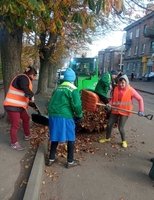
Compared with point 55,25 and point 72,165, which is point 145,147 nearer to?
point 72,165

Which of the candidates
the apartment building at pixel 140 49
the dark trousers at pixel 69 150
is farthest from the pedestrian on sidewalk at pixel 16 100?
the apartment building at pixel 140 49

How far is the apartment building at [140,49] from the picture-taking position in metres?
55.6

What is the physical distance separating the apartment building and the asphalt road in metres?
45.1

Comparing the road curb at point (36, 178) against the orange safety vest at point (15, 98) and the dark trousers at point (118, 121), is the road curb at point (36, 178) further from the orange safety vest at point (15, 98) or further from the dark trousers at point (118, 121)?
the dark trousers at point (118, 121)

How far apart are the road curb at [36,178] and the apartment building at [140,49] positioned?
152ft

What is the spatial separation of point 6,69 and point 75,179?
4860 mm

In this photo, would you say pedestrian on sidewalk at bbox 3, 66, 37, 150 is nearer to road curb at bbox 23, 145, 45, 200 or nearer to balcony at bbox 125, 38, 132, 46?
road curb at bbox 23, 145, 45, 200

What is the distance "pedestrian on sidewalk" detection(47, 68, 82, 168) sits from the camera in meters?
6.16

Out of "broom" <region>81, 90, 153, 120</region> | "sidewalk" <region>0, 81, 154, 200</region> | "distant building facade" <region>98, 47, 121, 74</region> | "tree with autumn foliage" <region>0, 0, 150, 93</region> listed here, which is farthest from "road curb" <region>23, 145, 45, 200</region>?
"distant building facade" <region>98, 47, 121, 74</region>

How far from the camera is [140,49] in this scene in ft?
203

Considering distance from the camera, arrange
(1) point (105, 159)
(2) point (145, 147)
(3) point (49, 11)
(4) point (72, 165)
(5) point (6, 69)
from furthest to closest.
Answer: (5) point (6, 69)
(2) point (145, 147)
(3) point (49, 11)
(1) point (105, 159)
(4) point (72, 165)

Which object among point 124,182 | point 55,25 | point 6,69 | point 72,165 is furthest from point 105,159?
point 6,69

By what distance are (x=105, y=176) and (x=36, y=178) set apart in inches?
49.7

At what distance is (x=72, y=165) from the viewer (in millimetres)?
6449
